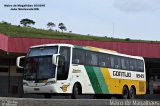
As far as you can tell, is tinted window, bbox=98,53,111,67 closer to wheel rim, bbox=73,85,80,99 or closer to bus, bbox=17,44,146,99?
bus, bbox=17,44,146,99

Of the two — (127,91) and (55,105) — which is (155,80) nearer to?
(127,91)

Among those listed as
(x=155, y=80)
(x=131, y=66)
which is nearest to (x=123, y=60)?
(x=131, y=66)

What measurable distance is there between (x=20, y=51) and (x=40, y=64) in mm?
12904

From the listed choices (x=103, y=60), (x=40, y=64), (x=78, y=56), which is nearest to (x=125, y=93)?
(x=103, y=60)

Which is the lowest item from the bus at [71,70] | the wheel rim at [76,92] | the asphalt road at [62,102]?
the asphalt road at [62,102]

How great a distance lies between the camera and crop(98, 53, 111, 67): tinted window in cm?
2715

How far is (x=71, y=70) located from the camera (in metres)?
23.9

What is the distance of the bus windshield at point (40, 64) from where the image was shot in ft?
76.4

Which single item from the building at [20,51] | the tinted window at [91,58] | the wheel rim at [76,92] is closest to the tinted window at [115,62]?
the tinted window at [91,58]

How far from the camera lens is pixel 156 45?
40094mm

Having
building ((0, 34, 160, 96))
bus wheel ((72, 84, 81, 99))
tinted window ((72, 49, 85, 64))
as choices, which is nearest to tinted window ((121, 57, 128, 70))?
tinted window ((72, 49, 85, 64))

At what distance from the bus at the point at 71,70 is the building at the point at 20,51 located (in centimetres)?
880

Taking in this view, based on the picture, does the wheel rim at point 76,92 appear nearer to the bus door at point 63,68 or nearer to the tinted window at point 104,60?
the bus door at point 63,68

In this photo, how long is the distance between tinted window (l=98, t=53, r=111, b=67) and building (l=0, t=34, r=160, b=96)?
950 centimetres
